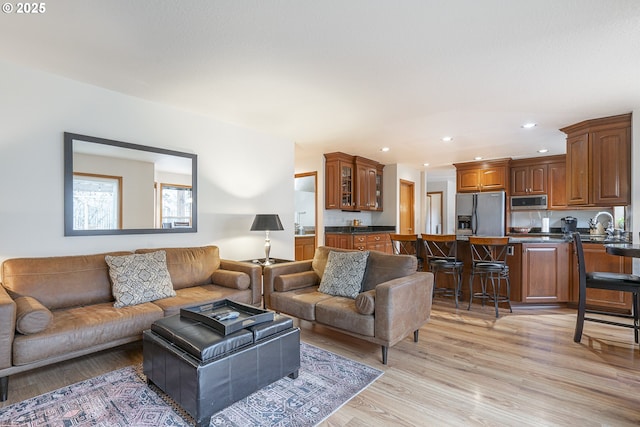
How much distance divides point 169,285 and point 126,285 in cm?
36

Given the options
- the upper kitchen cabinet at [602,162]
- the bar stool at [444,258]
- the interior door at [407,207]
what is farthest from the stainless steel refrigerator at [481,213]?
the bar stool at [444,258]

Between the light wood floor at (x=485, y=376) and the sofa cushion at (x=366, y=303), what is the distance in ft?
1.37

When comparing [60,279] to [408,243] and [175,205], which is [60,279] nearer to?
[175,205]

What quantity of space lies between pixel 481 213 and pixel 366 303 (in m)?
5.06

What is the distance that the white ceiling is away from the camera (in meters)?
1.92

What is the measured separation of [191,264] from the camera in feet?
11.0

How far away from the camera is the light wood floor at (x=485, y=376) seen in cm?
185

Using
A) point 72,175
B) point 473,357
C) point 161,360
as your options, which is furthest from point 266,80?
point 473,357

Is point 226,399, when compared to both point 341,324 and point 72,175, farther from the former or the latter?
point 72,175

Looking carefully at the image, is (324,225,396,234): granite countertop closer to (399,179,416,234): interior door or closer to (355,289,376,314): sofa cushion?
(399,179,416,234): interior door

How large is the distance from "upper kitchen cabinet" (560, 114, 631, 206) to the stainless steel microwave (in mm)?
2144

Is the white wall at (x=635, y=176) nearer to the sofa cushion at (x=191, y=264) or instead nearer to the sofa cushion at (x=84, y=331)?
the sofa cushion at (x=191, y=264)

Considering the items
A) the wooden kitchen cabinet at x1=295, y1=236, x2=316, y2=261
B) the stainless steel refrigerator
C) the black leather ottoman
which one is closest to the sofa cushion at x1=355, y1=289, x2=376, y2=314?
the black leather ottoman

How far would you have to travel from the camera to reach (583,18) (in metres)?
1.96
